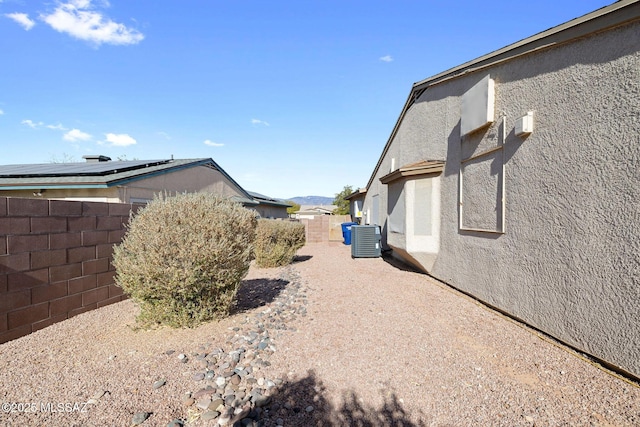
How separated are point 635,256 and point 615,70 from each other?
2.09 metres

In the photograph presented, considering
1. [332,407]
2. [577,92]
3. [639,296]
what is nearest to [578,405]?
[639,296]

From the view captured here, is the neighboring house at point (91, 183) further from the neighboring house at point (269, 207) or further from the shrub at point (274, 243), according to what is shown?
the neighboring house at point (269, 207)

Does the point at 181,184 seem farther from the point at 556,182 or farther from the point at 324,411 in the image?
the point at 556,182

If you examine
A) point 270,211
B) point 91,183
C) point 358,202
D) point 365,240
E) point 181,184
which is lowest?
point 365,240

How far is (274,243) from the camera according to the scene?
9789 millimetres

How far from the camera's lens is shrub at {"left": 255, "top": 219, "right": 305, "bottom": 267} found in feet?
31.1

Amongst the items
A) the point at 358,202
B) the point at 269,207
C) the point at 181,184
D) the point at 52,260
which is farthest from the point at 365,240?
the point at 269,207

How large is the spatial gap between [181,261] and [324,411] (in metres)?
2.63

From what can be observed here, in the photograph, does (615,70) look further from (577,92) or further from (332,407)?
(332,407)

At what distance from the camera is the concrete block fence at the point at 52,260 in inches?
153

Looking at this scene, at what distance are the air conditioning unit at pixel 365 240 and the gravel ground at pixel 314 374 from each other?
649 centimetres

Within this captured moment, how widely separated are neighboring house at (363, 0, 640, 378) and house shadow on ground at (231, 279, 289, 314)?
3.93 meters

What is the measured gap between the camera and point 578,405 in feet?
8.98

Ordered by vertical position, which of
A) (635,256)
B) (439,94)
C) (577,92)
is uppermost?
(439,94)
